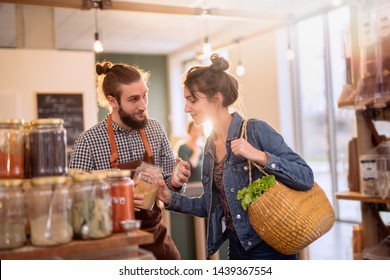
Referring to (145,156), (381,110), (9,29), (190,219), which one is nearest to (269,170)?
(145,156)

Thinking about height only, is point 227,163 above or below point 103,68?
below

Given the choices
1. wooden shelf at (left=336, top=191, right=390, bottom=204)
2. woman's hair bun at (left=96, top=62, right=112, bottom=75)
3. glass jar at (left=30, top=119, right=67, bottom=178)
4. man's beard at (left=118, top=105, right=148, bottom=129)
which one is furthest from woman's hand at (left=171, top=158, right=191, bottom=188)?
wooden shelf at (left=336, top=191, right=390, bottom=204)

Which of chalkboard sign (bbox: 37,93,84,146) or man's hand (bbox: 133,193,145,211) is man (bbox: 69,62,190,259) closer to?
man's hand (bbox: 133,193,145,211)

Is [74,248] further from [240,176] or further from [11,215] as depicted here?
[240,176]

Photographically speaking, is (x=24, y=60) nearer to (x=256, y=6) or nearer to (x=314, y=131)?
(x=256, y=6)

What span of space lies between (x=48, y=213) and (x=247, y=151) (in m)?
0.67

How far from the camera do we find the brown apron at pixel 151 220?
1.79 metres

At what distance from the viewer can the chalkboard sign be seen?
176 inches

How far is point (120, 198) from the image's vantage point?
108cm

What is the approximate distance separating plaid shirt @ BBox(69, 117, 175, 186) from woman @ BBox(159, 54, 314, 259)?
24 cm

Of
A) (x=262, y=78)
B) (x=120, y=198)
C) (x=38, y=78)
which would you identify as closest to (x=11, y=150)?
(x=120, y=198)
